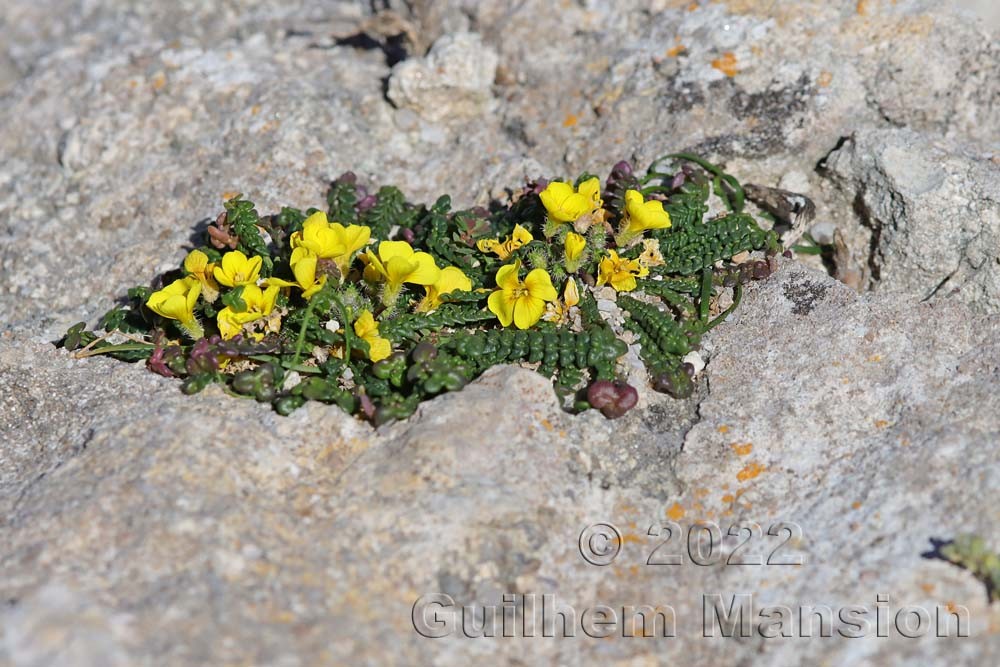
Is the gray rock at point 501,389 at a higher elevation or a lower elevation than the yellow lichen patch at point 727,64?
lower

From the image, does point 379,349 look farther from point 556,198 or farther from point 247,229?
point 556,198

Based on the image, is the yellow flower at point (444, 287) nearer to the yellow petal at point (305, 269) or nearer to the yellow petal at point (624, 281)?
the yellow petal at point (305, 269)

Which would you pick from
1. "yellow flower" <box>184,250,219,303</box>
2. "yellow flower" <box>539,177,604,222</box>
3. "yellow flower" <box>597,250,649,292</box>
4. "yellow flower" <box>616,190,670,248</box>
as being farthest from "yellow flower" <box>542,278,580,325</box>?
"yellow flower" <box>184,250,219,303</box>

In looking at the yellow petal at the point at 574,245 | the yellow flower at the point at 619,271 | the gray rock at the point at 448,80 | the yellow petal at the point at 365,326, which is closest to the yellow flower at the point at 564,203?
the yellow petal at the point at 574,245

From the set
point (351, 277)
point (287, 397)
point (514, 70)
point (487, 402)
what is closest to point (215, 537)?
point (287, 397)

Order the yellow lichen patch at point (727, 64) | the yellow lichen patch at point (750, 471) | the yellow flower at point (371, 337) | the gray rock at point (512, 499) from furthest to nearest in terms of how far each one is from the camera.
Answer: the yellow lichen patch at point (727, 64), the yellow flower at point (371, 337), the yellow lichen patch at point (750, 471), the gray rock at point (512, 499)

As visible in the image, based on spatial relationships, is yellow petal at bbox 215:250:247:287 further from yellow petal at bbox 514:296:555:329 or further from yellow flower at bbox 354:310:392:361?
yellow petal at bbox 514:296:555:329
